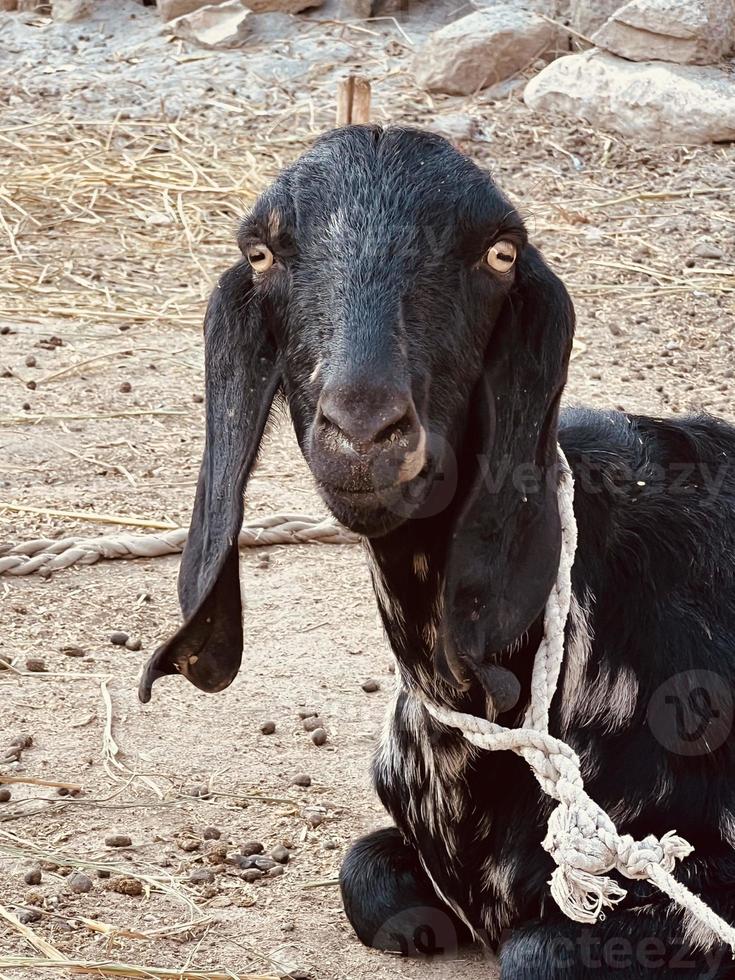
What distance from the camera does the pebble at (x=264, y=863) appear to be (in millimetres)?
3646

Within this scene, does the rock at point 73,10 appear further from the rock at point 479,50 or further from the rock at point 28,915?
the rock at point 28,915

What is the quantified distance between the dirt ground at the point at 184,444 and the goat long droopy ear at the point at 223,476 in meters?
0.21

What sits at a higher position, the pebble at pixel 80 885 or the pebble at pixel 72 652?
the pebble at pixel 80 885

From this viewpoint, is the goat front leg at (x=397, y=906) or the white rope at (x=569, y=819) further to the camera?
the goat front leg at (x=397, y=906)

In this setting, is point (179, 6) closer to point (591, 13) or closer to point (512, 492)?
point (591, 13)

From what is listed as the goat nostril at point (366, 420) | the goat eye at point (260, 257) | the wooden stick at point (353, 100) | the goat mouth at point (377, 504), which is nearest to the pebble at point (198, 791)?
the goat mouth at point (377, 504)

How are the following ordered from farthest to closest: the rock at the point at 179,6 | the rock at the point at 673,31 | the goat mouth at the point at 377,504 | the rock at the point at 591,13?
the rock at the point at 179,6, the rock at the point at 591,13, the rock at the point at 673,31, the goat mouth at the point at 377,504

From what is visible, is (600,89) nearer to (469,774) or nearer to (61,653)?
(61,653)

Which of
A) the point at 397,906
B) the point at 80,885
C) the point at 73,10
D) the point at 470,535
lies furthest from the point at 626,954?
the point at 73,10

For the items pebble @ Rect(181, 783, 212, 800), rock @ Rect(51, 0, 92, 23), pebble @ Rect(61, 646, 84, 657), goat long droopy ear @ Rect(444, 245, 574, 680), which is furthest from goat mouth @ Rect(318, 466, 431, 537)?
rock @ Rect(51, 0, 92, 23)

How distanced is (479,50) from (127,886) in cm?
857

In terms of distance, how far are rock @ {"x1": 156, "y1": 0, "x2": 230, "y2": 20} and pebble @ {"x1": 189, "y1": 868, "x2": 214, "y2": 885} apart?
10007mm

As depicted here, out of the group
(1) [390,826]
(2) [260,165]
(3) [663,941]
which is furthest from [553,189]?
(3) [663,941]

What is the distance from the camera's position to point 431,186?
2781 mm
